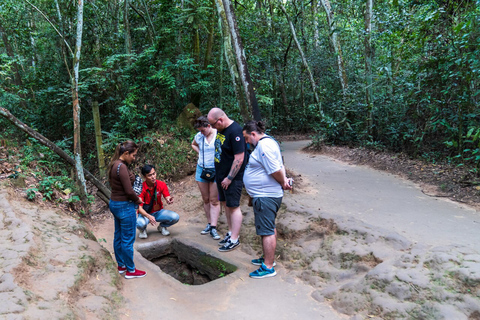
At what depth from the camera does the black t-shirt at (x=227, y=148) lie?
14.7ft

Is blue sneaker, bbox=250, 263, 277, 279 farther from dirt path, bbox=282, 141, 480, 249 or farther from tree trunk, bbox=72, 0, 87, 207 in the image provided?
tree trunk, bbox=72, 0, 87, 207

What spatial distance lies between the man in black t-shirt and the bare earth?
82 centimetres

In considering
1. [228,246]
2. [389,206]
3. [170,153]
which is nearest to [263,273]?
[228,246]

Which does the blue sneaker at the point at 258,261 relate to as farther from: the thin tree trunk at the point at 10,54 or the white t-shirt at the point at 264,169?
the thin tree trunk at the point at 10,54

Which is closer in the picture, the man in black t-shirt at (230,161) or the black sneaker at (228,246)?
the man in black t-shirt at (230,161)

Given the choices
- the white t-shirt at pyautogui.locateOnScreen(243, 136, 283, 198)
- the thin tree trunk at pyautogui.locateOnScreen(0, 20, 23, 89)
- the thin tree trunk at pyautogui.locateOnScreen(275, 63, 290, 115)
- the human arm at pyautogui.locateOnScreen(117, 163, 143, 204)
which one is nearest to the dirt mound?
the human arm at pyautogui.locateOnScreen(117, 163, 143, 204)

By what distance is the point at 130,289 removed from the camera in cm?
389

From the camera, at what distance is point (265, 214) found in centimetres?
398

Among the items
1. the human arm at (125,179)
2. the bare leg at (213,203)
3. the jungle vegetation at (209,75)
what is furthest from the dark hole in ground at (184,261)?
the jungle vegetation at (209,75)

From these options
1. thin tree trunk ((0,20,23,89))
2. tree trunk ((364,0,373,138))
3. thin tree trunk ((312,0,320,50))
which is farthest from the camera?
thin tree trunk ((312,0,320,50))

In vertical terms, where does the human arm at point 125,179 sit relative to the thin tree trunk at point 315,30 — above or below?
below

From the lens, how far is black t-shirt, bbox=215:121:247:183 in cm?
447

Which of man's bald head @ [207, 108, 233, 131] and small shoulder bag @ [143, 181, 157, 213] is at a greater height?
man's bald head @ [207, 108, 233, 131]

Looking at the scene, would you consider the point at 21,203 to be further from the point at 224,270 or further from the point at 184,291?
the point at 224,270
